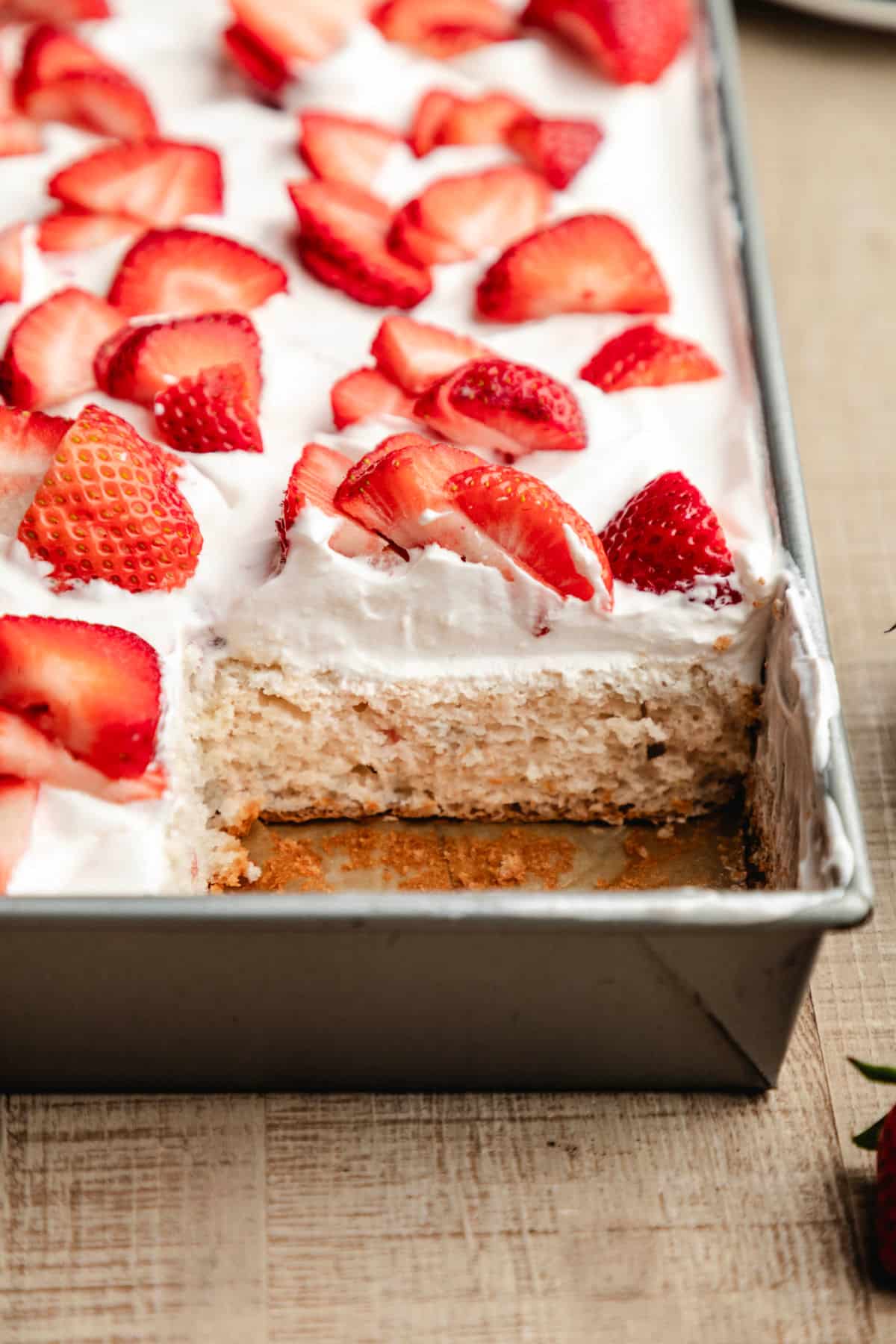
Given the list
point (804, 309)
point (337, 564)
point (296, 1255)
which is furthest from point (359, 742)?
point (804, 309)

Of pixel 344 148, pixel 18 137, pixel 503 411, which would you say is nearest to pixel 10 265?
pixel 18 137

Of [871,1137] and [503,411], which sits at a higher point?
[503,411]

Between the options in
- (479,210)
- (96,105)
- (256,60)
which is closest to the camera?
(479,210)

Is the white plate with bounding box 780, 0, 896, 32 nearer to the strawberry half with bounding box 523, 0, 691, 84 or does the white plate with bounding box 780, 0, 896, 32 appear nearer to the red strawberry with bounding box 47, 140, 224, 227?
the strawberry half with bounding box 523, 0, 691, 84

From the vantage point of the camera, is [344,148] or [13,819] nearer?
[13,819]

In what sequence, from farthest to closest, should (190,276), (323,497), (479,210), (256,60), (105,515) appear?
(256,60), (479,210), (190,276), (323,497), (105,515)

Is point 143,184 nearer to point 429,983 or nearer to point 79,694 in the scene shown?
point 79,694
